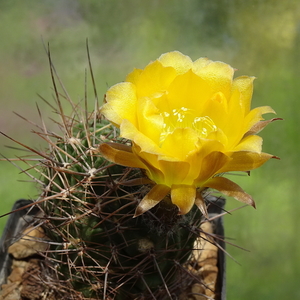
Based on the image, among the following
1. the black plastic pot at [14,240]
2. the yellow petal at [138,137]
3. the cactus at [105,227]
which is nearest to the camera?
the yellow petal at [138,137]

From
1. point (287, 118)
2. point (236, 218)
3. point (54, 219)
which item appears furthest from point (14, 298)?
point (287, 118)

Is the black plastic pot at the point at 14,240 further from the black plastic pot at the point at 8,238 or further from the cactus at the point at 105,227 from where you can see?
the cactus at the point at 105,227

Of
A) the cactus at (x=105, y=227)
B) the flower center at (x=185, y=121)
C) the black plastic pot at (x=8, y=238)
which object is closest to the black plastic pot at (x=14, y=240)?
the black plastic pot at (x=8, y=238)

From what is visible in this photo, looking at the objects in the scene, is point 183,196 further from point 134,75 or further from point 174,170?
point 134,75

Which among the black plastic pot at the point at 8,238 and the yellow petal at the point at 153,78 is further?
the black plastic pot at the point at 8,238

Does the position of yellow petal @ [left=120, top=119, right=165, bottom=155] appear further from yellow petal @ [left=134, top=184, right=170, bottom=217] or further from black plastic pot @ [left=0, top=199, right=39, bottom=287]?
black plastic pot @ [left=0, top=199, right=39, bottom=287]

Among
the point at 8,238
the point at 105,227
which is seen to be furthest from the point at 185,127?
the point at 8,238

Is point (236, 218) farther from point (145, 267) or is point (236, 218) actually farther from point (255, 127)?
point (255, 127)
